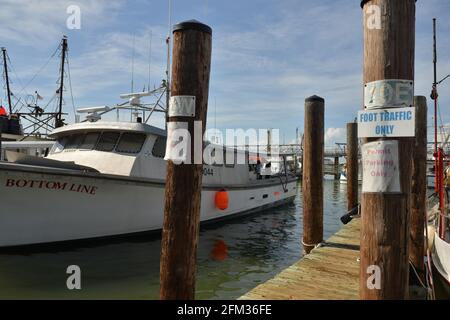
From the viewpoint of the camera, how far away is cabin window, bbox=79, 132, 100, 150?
9969mm

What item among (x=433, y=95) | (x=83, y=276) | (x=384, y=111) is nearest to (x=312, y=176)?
(x=433, y=95)

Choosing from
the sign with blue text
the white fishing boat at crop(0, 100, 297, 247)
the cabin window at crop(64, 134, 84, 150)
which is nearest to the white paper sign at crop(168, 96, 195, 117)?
the sign with blue text

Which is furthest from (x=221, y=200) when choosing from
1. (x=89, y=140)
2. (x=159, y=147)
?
(x=89, y=140)

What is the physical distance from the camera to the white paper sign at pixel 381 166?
2559 mm

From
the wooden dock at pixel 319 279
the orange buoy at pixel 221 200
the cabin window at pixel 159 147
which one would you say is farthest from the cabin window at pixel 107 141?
the wooden dock at pixel 319 279

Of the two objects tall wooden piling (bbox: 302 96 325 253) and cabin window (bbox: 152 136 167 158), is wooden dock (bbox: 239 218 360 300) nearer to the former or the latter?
tall wooden piling (bbox: 302 96 325 253)

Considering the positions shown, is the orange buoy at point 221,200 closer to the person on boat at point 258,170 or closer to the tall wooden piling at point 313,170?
the person on boat at point 258,170

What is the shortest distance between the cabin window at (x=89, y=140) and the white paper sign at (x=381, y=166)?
8.63 metres

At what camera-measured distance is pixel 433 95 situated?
21.0ft

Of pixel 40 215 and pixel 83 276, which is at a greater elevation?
pixel 40 215

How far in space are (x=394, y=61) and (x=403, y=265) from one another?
1.48 m

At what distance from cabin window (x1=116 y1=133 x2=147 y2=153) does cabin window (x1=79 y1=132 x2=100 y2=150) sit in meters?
0.78

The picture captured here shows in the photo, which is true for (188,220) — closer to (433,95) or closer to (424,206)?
(424,206)

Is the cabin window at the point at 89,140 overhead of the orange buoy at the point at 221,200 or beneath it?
overhead
